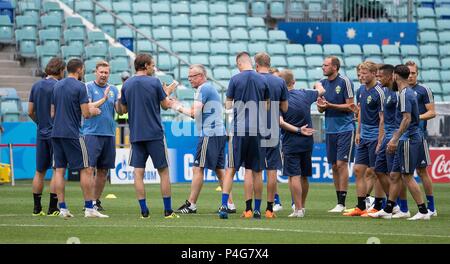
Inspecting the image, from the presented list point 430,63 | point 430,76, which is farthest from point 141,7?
point 430,63

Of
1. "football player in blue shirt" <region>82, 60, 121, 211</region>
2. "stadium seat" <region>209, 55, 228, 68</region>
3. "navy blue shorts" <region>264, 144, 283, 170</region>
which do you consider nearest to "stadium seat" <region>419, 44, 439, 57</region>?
"stadium seat" <region>209, 55, 228, 68</region>

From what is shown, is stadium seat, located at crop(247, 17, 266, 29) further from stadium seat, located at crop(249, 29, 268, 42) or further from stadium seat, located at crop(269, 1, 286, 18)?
stadium seat, located at crop(269, 1, 286, 18)

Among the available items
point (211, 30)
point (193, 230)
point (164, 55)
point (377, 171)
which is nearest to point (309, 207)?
point (377, 171)

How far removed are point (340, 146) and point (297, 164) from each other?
146 cm

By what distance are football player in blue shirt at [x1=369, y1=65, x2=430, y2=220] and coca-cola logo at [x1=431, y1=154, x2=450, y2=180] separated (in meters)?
11.9

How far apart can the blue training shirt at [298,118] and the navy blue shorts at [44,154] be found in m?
3.54

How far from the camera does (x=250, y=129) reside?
16.7 m

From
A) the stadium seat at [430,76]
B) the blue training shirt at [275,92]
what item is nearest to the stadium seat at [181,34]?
the stadium seat at [430,76]

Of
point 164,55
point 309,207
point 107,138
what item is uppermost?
point 164,55

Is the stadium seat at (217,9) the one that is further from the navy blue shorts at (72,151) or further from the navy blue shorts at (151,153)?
the navy blue shorts at (151,153)

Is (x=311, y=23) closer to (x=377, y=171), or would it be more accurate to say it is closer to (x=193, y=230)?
(x=377, y=171)

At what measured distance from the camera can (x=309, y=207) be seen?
19.8 metres

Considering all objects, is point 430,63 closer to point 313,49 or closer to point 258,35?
point 313,49

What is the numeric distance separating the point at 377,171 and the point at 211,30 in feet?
57.3
